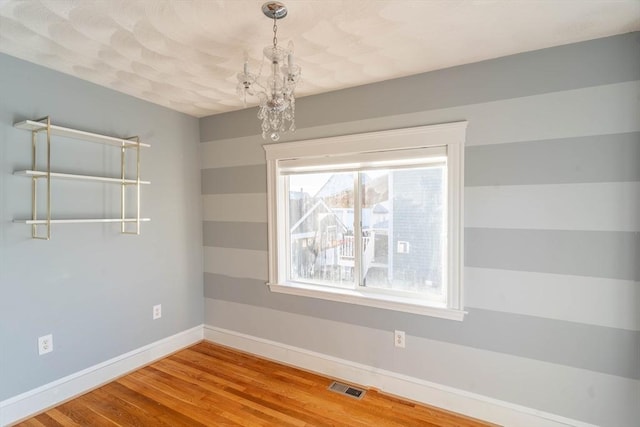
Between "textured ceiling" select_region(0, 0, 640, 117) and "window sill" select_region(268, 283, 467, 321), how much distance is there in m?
1.62

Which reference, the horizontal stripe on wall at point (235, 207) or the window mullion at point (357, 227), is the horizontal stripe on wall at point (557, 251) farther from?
the horizontal stripe on wall at point (235, 207)

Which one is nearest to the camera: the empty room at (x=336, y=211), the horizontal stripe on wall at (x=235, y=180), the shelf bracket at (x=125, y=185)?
the empty room at (x=336, y=211)

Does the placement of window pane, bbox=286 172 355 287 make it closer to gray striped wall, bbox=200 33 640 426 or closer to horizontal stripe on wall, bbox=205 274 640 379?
horizontal stripe on wall, bbox=205 274 640 379

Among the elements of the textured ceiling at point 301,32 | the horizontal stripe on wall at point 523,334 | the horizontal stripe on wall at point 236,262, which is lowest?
the horizontal stripe on wall at point 523,334

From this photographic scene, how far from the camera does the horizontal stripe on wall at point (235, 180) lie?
302 cm

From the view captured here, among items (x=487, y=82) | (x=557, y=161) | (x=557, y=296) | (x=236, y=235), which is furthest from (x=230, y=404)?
(x=487, y=82)

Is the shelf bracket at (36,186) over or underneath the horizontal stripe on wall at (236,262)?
over

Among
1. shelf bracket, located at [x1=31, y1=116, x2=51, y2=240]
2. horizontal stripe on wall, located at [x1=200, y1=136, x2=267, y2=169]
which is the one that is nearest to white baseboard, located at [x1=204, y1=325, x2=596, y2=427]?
horizontal stripe on wall, located at [x1=200, y1=136, x2=267, y2=169]

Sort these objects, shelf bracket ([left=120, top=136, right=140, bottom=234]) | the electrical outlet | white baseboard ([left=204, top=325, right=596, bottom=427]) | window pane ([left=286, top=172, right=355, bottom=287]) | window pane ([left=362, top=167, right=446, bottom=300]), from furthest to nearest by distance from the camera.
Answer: window pane ([left=286, top=172, right=355, bottom=287]) < shelf bracket ([left=120, top=136, right=140, bottom=234]) < window pane ([left=362, top=167, right=446, bottom=300]) < the electrical outlet < white baseboard ([left=204, top=325, right=596, bottom=427])

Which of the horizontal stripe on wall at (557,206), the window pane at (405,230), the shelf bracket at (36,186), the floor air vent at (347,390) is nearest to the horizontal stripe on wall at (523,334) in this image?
the window pane at (405,230)

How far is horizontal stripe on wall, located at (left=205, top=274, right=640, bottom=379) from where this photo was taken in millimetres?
1824

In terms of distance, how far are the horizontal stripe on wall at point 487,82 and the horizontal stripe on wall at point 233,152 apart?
479 mm

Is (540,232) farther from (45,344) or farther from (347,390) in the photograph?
(45,344)

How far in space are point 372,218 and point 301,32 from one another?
1410mm
